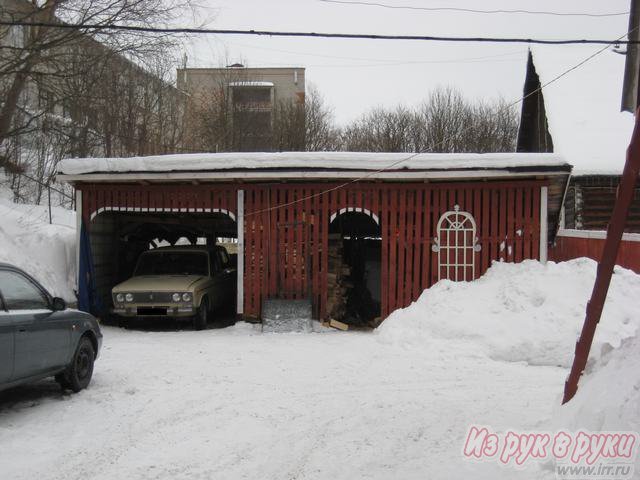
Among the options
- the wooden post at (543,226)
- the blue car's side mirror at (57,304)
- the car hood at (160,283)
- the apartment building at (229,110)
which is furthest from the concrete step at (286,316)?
the apartment building at (229,110)

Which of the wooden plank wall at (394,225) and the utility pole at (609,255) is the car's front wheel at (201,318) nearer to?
the wooden plank wall at (394,225)

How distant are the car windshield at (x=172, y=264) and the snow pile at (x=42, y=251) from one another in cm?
229

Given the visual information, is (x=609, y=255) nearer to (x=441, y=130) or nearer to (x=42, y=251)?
(x=42, y=251)

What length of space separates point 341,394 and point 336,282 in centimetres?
630

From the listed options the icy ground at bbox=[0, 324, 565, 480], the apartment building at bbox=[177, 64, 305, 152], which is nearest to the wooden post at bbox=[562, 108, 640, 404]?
the icy ground at bbox=[0, 324, 565, 480]

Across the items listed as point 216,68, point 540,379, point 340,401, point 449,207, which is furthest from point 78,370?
point 216,68

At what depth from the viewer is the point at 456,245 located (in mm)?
12352

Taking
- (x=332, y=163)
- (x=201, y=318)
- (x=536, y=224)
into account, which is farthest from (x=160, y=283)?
(x=536, y=224)

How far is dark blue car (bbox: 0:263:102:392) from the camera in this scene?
18.1ft

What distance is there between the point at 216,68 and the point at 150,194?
23.7 meters

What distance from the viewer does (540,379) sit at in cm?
794

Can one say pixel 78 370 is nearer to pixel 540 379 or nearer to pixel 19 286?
pixel 19 286

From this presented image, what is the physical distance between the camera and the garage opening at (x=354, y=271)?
521 inches

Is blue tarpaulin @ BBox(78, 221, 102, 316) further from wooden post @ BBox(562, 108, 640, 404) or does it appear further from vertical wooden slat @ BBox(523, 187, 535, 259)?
wooden post @ BBox(562, 108, 640, 404)
